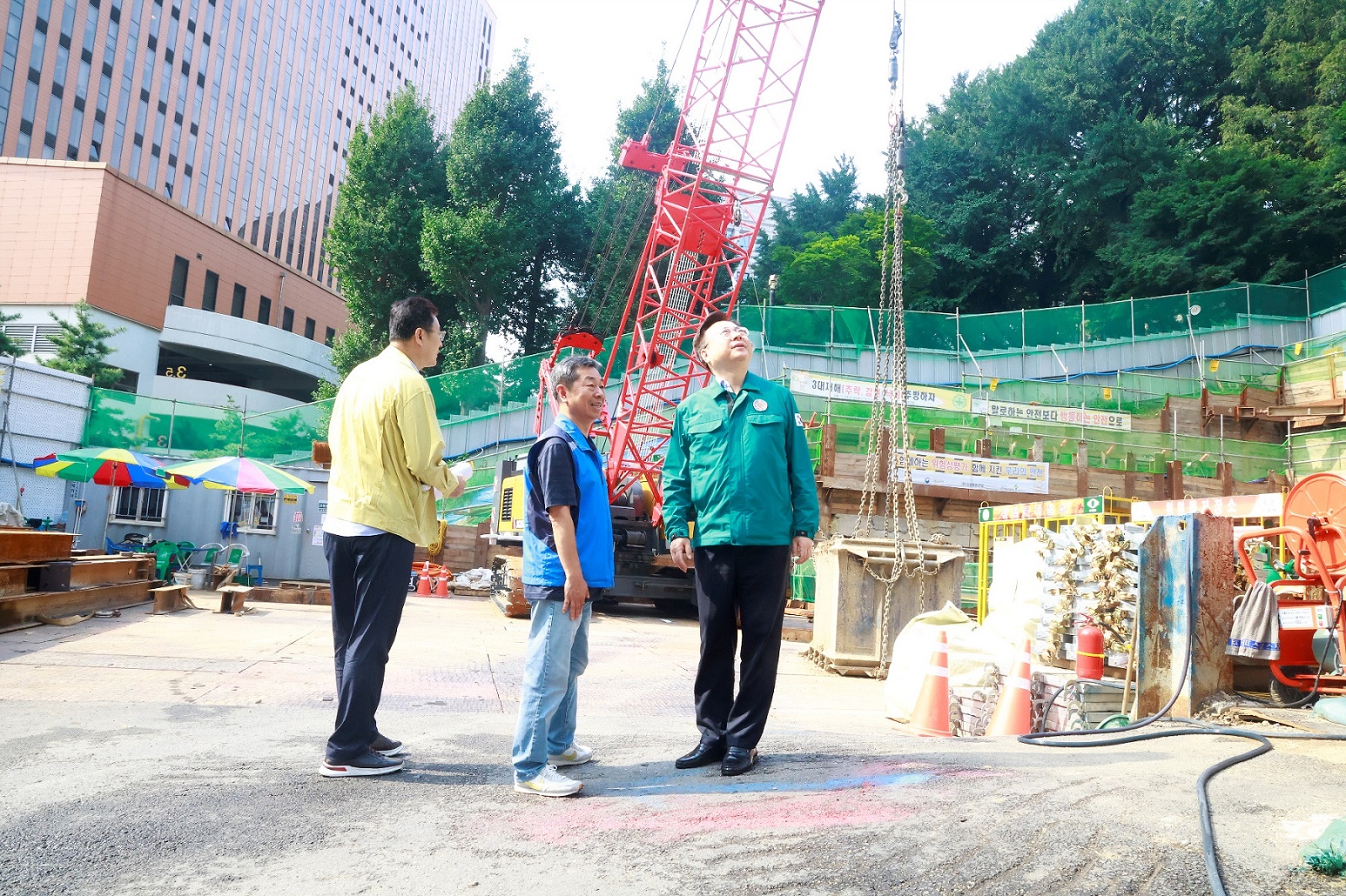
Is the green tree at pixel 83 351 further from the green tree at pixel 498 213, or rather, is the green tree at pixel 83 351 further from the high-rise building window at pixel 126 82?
the high-rise building window at pixel 126 82

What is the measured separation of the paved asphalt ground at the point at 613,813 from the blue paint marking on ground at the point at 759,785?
15mm

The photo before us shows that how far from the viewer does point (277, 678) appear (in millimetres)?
5988

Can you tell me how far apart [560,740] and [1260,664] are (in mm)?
3904

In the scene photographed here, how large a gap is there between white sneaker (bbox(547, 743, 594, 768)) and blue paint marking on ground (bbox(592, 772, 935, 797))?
399mm

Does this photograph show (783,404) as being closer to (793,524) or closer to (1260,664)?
(793,524)

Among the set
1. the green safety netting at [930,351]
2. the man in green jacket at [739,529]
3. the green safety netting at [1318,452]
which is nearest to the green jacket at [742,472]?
the man in green jacket at [739,529]

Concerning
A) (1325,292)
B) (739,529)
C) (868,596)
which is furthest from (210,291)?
(1325,292)

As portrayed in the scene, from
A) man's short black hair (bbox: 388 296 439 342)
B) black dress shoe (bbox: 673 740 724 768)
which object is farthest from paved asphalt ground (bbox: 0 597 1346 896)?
man's short black hair (bbox: 388 296 439 342)

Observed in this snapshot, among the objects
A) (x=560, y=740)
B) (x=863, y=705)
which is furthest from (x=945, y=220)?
(x=560, y=740)

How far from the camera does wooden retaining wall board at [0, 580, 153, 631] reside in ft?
25.5

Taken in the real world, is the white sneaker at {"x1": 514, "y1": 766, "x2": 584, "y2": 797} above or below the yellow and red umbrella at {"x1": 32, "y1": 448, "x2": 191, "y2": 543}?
below

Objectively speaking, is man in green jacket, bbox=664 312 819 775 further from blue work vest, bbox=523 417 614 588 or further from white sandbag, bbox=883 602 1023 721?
white sandbag, bbox=883 602 1023 721

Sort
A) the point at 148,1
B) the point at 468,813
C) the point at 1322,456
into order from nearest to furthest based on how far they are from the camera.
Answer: the point at 468,813
the point at 1322,456
the point at 148,1

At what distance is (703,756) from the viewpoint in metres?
3.54
